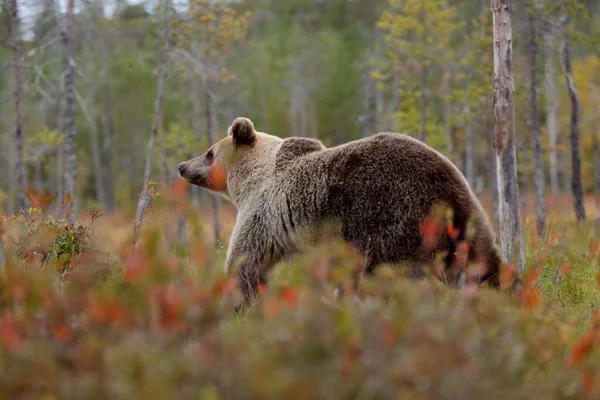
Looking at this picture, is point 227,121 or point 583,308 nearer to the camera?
point 583,308

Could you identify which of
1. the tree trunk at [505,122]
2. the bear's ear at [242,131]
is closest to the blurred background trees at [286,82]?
the tree trunk at [505,122]

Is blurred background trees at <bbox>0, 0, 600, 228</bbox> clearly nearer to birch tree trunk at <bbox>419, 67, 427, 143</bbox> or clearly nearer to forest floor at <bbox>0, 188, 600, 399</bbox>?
birch tree trunk at <bbox>419, 67, 427, 143</bbox>

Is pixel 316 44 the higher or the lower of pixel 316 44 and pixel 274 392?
the higher

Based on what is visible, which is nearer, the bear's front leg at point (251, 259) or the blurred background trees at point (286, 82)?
the bear's front leg at point (251, 259)

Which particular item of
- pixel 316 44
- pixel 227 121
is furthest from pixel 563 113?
pixel 227 121

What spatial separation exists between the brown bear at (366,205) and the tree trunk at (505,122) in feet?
6.01

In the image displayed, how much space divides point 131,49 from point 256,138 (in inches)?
792

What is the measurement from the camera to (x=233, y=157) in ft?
24.2

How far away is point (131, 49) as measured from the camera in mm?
25938

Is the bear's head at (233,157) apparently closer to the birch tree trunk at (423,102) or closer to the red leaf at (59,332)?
the red leaf at (59,332)

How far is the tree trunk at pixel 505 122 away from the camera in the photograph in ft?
24.5

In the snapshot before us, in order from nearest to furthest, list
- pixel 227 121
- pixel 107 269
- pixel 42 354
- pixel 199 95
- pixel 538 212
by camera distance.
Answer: pixel 42 354, pixel 107 269, pixel 538 212, pixel 199 95, pixel 227 121

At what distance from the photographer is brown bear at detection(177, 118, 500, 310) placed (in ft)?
18.3

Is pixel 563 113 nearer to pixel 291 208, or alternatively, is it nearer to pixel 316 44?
pixel 316 44
